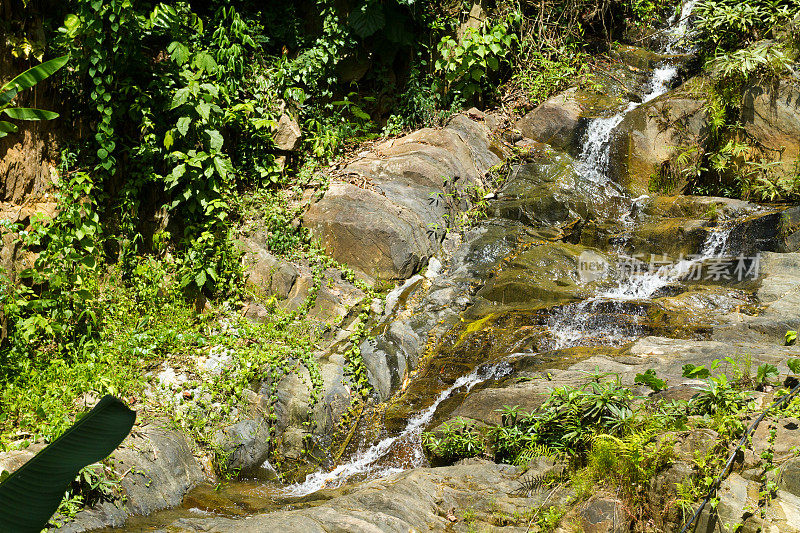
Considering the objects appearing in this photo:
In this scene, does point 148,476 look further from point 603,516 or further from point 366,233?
point 366,233

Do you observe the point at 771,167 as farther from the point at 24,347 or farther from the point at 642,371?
the point at 24,347

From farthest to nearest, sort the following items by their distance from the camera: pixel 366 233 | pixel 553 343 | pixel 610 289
Result: pixel 366 233, pixel 610 289, pixel 553 343

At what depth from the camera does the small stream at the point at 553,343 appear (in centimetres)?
437

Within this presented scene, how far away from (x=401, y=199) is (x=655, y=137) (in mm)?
4570

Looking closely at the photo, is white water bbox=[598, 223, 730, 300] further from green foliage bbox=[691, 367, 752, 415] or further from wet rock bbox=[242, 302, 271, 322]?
wet rock bbox=[242, 302, 271, 322]

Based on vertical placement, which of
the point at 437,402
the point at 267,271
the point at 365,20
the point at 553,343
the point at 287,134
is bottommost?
the point at 437,402

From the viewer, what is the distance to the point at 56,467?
1271mm

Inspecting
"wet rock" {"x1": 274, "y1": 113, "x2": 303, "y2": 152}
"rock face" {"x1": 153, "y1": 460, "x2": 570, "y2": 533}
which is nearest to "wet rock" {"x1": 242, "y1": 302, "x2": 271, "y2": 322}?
"wet rock" {"x1": 274, "y1": 113, "x2": 303, "y2": 152}

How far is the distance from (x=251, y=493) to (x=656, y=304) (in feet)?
14.6

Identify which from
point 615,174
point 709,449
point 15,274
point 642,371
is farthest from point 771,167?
point 15,274

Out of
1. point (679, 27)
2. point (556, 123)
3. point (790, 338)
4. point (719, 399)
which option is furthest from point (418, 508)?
point (679, 27)

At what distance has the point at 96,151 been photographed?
609 cm

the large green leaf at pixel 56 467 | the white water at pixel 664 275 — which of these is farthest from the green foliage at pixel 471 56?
the large green leaf at pixel 56 467

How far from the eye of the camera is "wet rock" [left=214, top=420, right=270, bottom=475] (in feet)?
16.2
